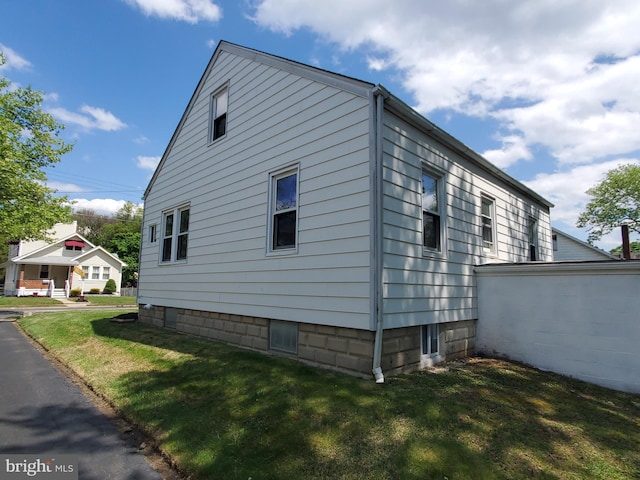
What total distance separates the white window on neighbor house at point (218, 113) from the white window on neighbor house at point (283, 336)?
4.97m

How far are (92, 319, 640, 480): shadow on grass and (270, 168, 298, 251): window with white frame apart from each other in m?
2.10

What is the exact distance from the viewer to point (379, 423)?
3.68m

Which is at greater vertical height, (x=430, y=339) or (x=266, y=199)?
(x=266, y=199)

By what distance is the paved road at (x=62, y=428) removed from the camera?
3.24m

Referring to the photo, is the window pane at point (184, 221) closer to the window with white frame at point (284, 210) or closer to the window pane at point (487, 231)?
the window with white frame at point (284, 210)

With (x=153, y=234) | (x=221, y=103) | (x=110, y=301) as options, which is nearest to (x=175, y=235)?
(x=153, y=234)

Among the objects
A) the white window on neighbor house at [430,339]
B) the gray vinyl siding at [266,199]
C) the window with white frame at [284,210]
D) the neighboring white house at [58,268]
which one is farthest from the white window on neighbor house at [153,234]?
the neighboring white house at [58,268]

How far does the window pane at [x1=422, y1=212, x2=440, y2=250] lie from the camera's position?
627 cm

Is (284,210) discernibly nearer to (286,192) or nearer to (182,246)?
(286,192)

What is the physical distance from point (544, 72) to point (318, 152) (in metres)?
6.05

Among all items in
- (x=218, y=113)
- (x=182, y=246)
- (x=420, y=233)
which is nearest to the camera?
(x=420, y=233)

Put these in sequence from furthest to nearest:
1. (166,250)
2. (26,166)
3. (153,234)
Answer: (26,166), (153,234), (166,250)

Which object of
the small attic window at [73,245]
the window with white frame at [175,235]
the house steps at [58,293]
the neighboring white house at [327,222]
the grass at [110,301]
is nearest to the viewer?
the neighboring white house at [327,222]

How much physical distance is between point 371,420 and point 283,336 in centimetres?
293
